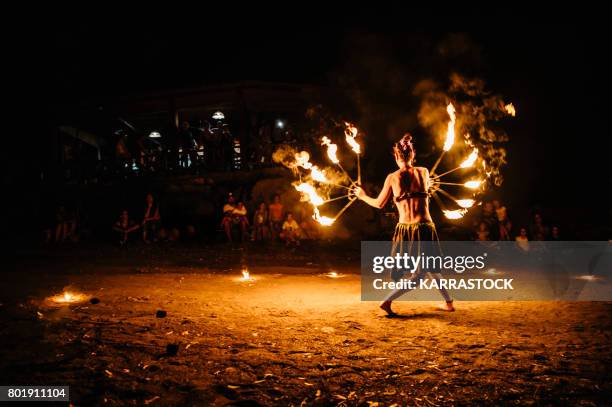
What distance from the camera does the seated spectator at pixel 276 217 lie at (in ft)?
51.5

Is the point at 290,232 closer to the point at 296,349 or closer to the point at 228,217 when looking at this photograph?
the point at 228,217

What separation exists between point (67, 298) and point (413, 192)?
5360 mm

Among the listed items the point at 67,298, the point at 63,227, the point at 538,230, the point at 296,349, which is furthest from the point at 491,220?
the point at 63,227

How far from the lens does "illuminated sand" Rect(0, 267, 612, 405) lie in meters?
3.71

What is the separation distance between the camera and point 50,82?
806 inches

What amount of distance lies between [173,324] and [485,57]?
1403 centimetres

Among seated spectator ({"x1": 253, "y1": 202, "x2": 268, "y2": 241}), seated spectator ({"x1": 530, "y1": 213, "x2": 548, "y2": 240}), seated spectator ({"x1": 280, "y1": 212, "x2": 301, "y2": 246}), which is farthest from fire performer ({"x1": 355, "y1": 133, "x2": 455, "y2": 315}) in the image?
seated spectator ({"x1": 253, "y1": 202, "x2": 268, "y2": 241})

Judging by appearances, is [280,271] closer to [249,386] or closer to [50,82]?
[249,386]

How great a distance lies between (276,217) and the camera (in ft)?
51.5

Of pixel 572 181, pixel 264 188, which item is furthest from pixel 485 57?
pixel 264 188

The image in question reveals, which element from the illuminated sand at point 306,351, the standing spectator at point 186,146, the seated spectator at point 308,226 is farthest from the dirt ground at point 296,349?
the standing spectator at point 186,146

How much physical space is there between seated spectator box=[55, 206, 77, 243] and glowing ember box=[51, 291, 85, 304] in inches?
370

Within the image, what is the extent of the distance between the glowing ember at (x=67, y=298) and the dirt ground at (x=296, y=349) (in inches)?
7.5

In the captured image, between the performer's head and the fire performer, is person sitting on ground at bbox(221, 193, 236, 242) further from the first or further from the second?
the performer's head
